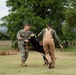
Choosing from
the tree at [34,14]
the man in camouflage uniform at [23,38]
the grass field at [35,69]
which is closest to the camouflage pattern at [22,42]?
the man in camouflage uniform at [23,38]

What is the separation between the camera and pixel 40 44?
52.8ft

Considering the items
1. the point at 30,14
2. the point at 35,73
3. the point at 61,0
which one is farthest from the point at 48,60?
the point at 61,0

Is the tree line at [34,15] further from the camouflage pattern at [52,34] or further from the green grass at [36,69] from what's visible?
the camouflage pattern at [52,34]

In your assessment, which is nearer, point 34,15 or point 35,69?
point 35,69

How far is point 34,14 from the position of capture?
171 feet

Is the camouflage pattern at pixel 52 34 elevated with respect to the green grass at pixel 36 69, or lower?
elevated

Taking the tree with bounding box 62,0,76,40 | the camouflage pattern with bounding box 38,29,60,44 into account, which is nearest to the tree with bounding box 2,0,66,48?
the tree with bounding box 62,0,76,40

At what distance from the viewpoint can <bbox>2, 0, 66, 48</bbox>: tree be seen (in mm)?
51344

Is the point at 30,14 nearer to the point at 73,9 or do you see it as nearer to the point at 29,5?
the point at 29,5

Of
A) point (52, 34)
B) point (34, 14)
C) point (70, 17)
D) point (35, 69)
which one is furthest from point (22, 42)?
point (34, 14)

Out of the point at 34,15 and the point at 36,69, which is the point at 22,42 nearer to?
the point at 36,69

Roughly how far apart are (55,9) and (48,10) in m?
1.14

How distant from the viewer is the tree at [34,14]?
5134cm

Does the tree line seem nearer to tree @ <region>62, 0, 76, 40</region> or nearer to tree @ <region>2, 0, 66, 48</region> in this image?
tree @ <region>2, 0, 66, 48</region>
